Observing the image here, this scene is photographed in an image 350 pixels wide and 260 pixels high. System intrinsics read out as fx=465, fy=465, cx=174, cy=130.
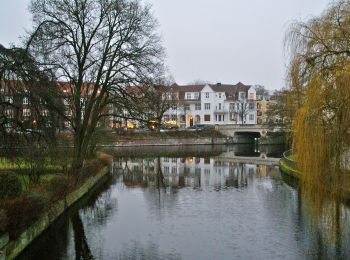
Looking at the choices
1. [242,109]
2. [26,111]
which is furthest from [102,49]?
[242,109]

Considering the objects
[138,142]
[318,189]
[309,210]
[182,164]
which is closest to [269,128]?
[138,142]

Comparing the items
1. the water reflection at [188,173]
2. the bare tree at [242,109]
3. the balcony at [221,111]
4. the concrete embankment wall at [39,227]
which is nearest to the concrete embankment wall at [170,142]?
the bare tree at [242,109]

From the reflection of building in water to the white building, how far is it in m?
54.1

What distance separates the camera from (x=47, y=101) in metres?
13.7

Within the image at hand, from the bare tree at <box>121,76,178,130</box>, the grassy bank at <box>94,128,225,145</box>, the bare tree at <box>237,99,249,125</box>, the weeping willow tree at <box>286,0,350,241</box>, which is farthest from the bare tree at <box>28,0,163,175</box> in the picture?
the bare tree at <box>237,99,249,125</box>

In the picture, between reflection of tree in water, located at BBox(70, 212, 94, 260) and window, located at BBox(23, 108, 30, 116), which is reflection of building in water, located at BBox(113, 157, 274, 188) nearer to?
reflection of tree in water, located at BBox(70, 212, 94, 260)

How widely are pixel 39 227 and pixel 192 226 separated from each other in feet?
20.9

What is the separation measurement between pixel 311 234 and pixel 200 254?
484 centimetres

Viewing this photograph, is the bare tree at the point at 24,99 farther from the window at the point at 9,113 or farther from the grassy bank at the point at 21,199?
the grassy bank at the point at 21,199

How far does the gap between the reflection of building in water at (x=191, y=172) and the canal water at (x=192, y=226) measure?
56cm

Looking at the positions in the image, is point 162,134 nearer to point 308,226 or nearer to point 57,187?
point 57,187

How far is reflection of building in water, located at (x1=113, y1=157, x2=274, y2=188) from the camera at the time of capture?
3522cm

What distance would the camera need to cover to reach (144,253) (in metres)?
16.0

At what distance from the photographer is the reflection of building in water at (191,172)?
3522cm
